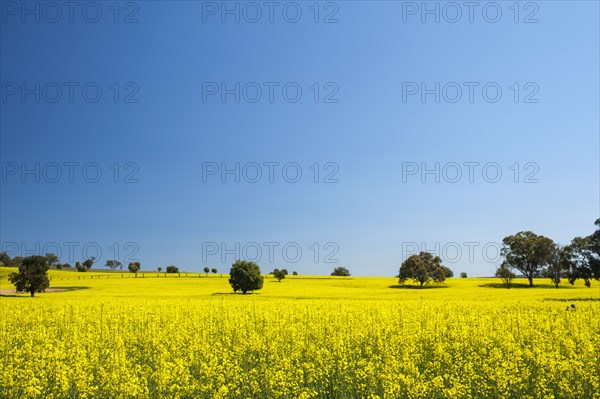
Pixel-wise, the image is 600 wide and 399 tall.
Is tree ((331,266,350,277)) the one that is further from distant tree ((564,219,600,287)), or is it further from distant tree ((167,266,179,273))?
distant tree ((564,219,600,287))

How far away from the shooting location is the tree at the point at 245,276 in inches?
2425

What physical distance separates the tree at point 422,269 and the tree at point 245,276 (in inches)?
1083

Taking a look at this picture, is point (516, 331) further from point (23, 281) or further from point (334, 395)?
point (23, 281)

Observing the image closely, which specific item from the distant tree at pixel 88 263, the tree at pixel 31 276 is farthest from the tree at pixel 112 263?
the tree at pixel 31 276

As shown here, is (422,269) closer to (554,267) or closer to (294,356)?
(554,267)

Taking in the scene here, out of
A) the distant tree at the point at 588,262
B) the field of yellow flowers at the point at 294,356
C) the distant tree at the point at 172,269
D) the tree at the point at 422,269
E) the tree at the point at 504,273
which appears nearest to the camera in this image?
the field of yellow flowers at the point at 294,356

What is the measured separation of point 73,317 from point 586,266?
1828 inches

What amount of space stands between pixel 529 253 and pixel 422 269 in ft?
75.4

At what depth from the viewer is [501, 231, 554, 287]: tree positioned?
83188 mm

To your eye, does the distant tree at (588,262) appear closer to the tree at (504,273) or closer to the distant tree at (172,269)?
the tree at (504,273)

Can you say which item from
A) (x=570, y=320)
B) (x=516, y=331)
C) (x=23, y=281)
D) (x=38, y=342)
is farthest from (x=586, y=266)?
(x=23, y=281)

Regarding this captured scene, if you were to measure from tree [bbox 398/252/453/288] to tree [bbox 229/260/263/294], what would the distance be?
90.3 ft

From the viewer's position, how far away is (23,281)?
2175 inches

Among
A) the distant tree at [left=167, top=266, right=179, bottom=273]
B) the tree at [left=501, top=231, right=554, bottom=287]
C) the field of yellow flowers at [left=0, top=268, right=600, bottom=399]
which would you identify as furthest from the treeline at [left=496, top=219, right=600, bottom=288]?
the distant tree at [left=167, top=266, right=179, bottom=273]
